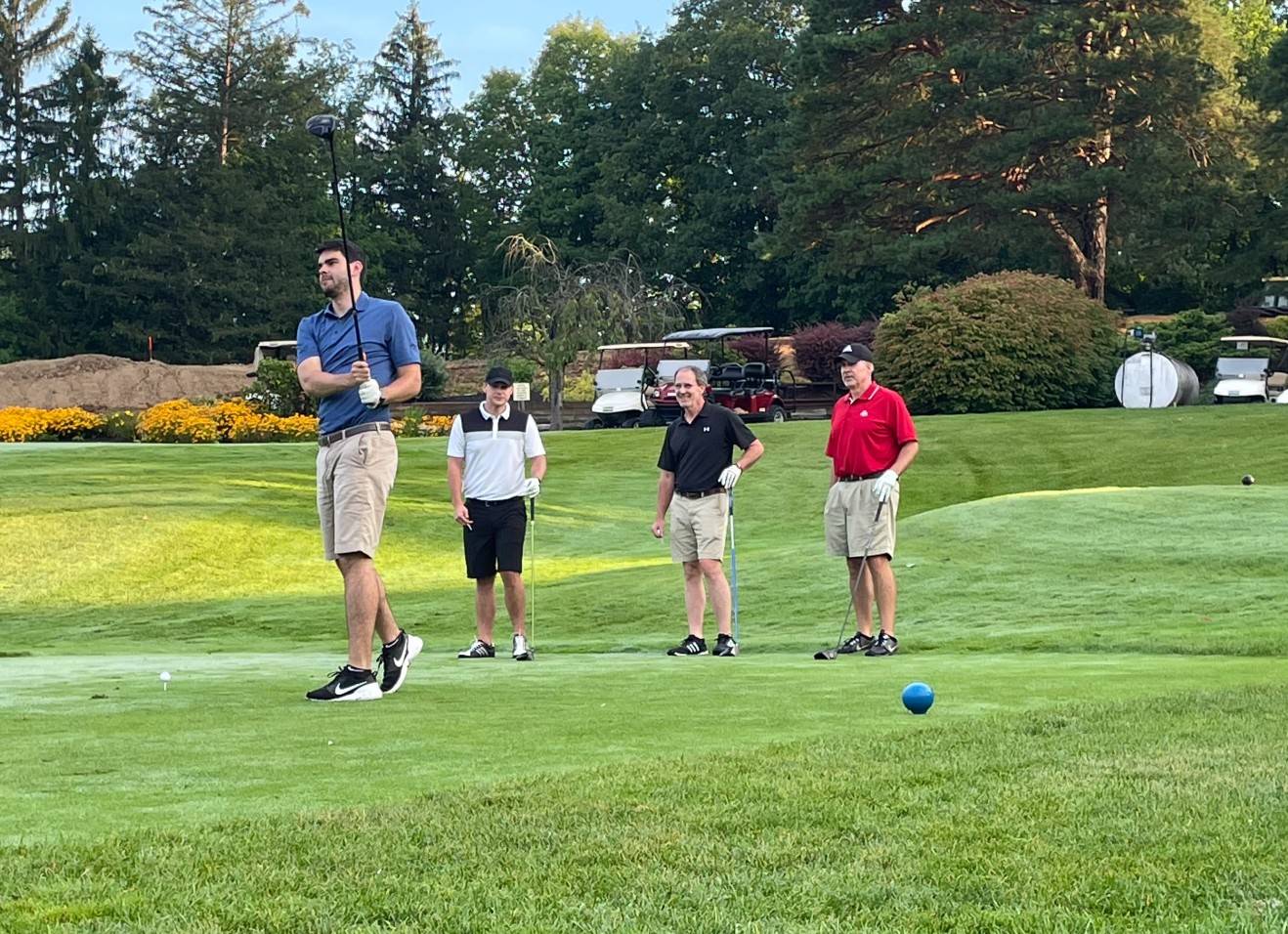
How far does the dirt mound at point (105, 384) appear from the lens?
51250 millimetres

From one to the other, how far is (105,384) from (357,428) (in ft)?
152

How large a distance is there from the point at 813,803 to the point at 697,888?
3.61 ft

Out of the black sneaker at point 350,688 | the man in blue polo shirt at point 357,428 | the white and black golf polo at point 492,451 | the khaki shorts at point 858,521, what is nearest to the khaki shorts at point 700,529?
the khaki shorts at point 858,521

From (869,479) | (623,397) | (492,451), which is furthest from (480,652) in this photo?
(623,397)

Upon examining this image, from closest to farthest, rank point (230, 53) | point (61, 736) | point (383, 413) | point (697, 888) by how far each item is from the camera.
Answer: point (697, 888) < point (61, 736) < point (383, 413) < point (230, 53)

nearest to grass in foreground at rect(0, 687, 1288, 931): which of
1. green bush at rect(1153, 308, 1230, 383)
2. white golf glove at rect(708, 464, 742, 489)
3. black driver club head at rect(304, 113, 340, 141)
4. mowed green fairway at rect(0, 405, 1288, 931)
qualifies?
mowed green fairway at rect(0, 405, 1288, 931)

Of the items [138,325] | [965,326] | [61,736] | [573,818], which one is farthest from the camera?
[138,325]

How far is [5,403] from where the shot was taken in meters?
50.9

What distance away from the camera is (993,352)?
121 ft

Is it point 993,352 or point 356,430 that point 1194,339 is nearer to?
point 993,352

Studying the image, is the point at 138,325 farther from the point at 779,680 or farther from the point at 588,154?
the point at 779,680

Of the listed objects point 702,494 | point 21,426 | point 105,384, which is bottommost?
point 702,494

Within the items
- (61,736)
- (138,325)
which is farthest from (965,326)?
(138,325)

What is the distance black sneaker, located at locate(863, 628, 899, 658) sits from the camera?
1158 cm
